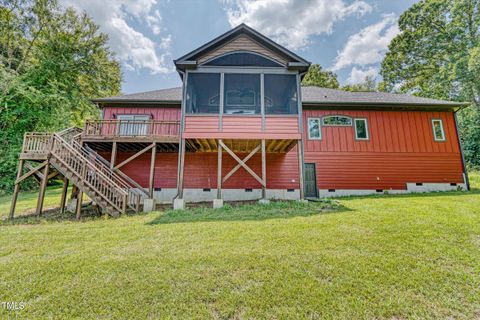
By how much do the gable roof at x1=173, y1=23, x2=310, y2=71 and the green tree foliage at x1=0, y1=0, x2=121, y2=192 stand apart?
12.8 m

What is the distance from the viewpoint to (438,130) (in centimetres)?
1151

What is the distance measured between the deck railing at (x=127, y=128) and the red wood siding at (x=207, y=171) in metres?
1.37

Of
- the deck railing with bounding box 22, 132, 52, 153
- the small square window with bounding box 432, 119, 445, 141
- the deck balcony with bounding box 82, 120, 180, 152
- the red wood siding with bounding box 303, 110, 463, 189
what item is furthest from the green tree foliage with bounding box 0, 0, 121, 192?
the small square window with bounding box 432, 119, 445, 141

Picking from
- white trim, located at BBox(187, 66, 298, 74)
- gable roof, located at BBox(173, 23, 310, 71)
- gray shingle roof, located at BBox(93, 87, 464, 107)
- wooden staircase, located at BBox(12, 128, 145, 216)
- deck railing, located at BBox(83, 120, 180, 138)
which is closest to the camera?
wooden staircase, located at BBox(12, 128, 145, 216)

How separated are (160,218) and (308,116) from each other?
901 cm

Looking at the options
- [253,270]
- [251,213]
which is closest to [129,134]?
[251,213]

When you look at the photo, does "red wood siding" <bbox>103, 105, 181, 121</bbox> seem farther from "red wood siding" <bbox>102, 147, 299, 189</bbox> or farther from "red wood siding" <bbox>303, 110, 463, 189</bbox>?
"red wood siding" <bbox>303, 110, 463, 189</bbox>

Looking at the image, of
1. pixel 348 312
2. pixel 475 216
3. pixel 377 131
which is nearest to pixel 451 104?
pixel 377 131

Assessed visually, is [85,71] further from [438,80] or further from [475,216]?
[438,80]

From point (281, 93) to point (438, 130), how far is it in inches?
368

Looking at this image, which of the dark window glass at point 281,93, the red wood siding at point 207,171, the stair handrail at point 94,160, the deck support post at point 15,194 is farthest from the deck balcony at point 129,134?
the dark window glass at point 281,93

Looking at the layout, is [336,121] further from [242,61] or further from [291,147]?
[242,61]

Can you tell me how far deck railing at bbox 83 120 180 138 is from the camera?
9.25 metres

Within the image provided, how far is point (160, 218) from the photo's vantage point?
6566 millimetres
